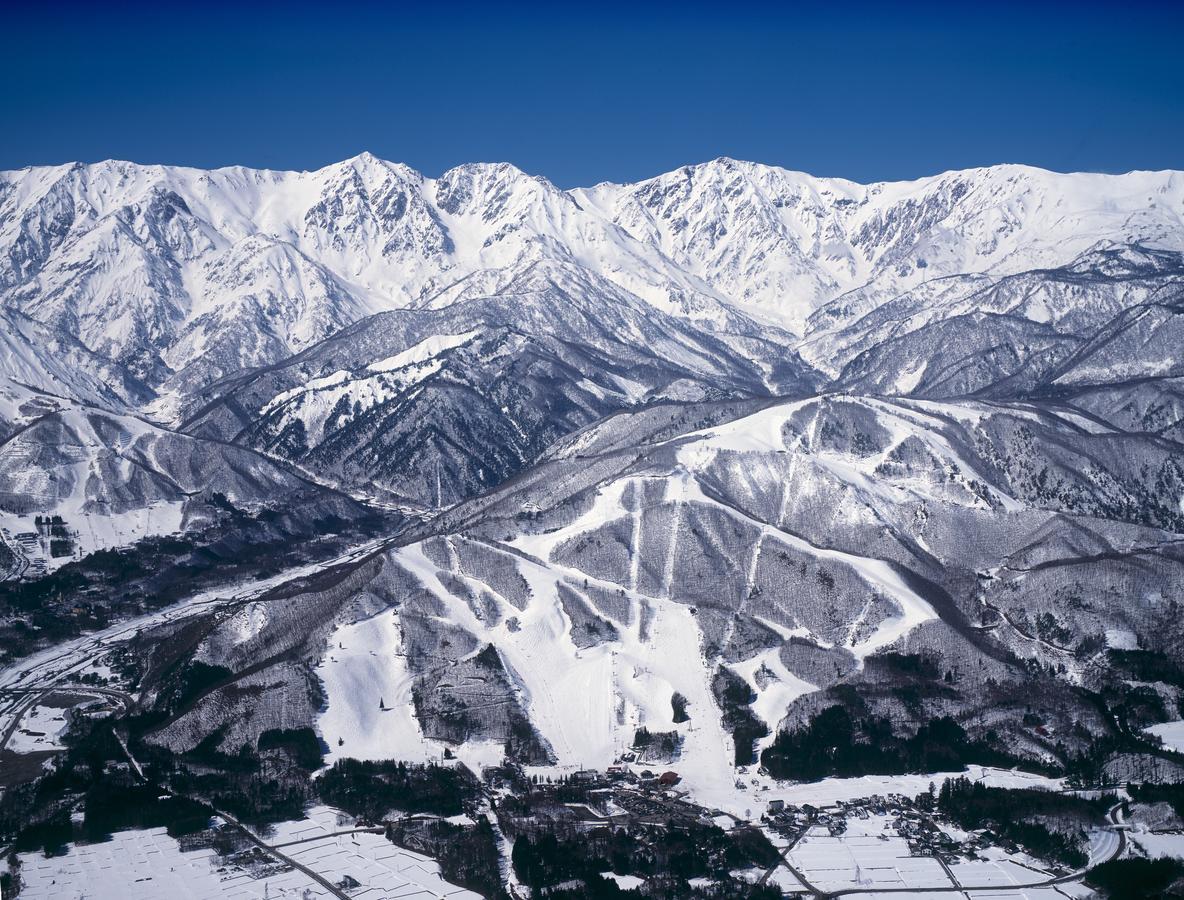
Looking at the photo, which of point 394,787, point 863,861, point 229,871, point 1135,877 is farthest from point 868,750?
point 229,871

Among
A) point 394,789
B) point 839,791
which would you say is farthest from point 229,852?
point 839,791

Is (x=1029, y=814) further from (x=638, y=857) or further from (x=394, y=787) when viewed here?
(x=394, y=787)

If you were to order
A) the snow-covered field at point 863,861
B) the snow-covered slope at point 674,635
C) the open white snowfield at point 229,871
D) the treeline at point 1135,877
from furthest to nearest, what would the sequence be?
the snow-covered slope at point 674,635
the snow-covered field at point 863,861
the open white snowfield at point 229,871
the treeline at point 1135,877

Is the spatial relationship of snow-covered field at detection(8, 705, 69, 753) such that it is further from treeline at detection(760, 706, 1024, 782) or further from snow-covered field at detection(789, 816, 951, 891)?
snow-covered field at detection(789, 816, 951, 891)

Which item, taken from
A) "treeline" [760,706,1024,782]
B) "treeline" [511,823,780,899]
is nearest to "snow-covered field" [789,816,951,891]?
"treeline" [511,823,780,899]

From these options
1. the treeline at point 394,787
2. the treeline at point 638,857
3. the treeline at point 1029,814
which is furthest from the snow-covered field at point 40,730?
the treeline at point 1029,814

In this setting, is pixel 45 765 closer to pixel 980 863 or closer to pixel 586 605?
pixel 586 605

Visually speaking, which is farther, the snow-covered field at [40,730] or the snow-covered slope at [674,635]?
the snow-covered field at [40,730]

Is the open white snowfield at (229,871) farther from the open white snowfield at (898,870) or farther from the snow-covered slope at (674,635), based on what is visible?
the open white snowfield at (898,870)
